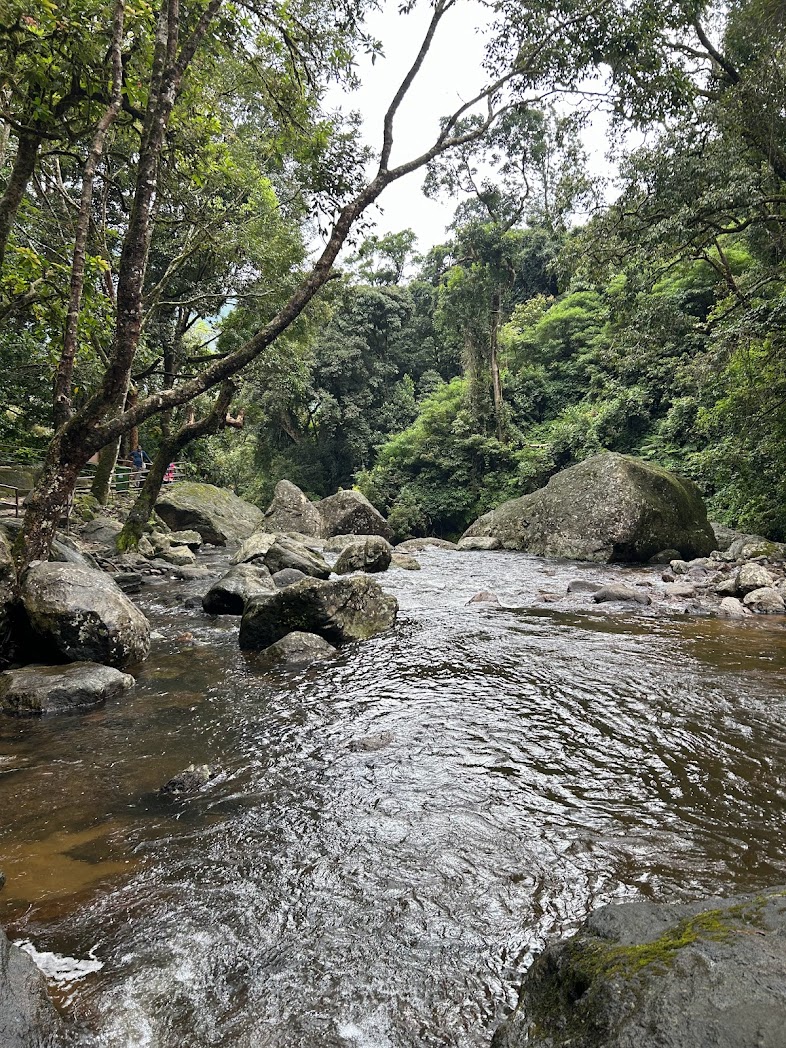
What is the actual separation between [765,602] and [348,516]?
16.3 m

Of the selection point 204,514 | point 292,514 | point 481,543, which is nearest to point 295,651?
point 481,543

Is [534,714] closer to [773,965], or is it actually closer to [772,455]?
[773,965]

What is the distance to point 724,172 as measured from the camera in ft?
35.9

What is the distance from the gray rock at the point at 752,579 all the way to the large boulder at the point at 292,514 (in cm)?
1510

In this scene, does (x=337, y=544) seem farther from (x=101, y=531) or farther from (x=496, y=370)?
(x=496, y=370)

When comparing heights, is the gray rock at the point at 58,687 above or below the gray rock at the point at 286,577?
below

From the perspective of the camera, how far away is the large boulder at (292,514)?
2192 centimetres

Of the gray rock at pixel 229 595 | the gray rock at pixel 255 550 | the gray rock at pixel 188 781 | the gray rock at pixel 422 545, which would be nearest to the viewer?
the gray rock at pixel 188 781

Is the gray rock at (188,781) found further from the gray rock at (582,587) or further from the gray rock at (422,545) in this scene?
the gray rock at (422,545)

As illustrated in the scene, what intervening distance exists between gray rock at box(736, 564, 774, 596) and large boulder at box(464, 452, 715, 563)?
15.8 feet

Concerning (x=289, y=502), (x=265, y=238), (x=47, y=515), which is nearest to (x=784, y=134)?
(x=265, y=238)

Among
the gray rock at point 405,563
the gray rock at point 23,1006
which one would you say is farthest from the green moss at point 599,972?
the gray rock at point 405,563

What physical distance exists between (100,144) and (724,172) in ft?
35.5

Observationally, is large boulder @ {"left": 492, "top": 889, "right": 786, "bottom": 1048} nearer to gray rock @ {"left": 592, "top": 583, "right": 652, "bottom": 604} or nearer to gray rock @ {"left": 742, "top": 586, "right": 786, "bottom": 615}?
gray rock @ {"left": 742, "top": 586, "right": 786, "bottom": 615}
